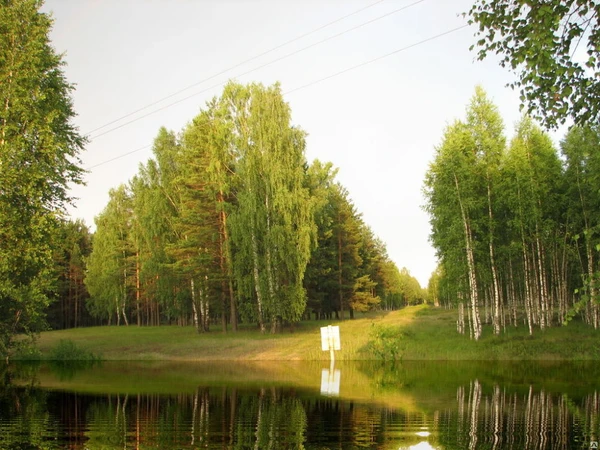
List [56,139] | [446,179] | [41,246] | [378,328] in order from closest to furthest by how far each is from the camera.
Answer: [41,246], [56,139], [378,328], [446,179]

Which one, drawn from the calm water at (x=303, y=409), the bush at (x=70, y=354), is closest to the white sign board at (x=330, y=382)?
the calm water at (x=303, y=409)

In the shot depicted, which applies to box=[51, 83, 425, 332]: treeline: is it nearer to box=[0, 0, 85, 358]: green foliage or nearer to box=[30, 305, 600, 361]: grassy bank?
box=[30, 305, 600, 361]: grassy bank

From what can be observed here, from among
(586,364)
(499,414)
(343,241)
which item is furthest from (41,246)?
(343,241)

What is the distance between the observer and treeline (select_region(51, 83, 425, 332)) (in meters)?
40.0

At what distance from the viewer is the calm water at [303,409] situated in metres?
11.7

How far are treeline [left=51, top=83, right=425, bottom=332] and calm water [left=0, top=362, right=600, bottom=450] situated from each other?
13828mm

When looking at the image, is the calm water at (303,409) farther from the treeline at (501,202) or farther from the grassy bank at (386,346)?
the treeline at (501,202)

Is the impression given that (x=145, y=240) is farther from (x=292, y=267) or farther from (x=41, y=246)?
(x=41, y=246)

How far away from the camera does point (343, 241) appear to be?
55062 millimetres

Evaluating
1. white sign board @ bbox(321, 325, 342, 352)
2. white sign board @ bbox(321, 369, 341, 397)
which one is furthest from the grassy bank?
white sign board @ bbox(321, 369, 341, 397)

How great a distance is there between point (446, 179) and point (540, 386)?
17.4 m

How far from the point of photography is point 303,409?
15.5m

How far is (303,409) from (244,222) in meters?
25.5

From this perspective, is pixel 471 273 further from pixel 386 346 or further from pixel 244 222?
pixel 244 222
